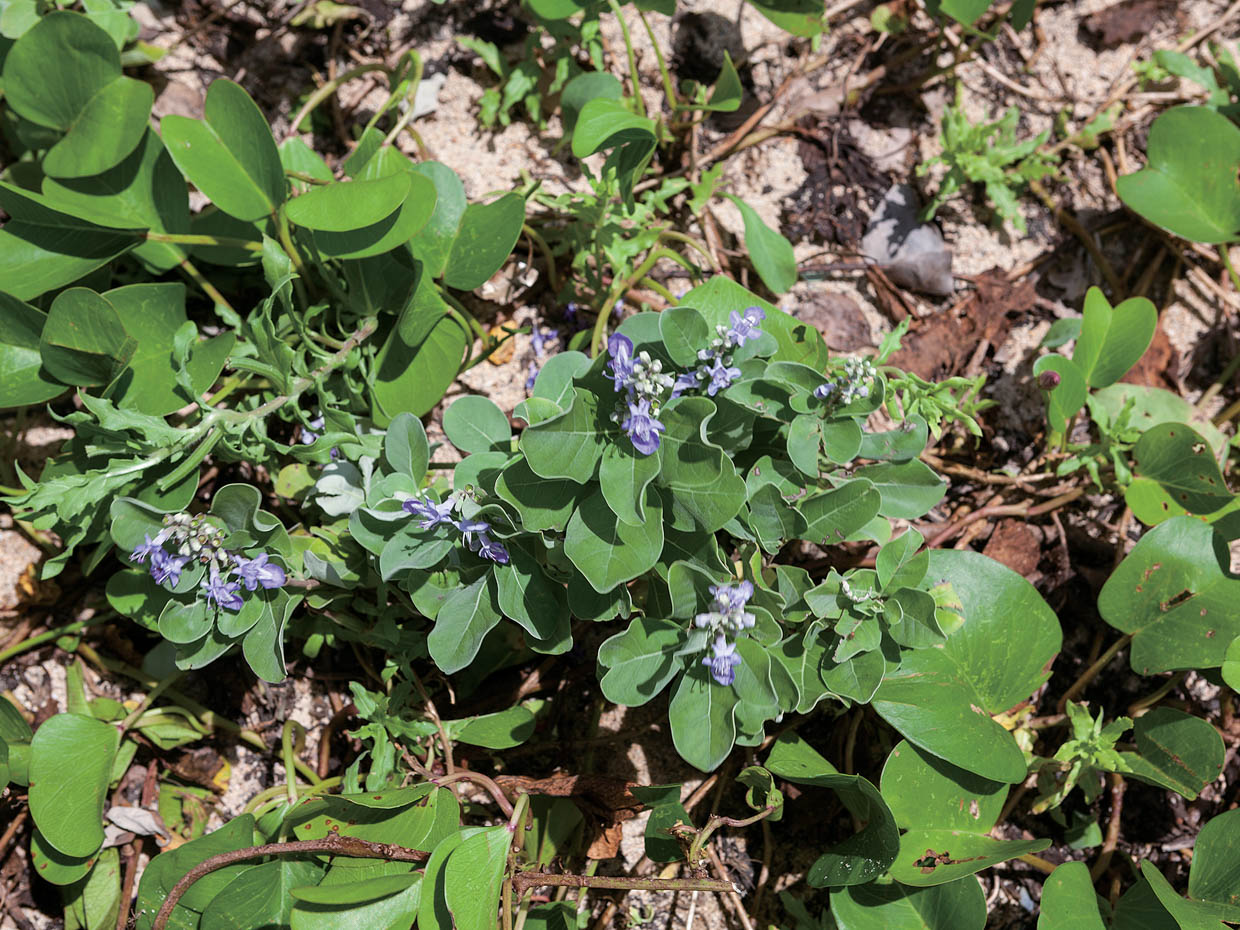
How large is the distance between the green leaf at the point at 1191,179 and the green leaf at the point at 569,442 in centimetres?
181

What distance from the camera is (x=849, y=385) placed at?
1.72 meters

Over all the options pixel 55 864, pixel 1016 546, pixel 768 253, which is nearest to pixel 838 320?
pixel 768 253

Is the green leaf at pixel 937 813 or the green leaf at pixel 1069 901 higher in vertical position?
the green leaf at pixel 937 813

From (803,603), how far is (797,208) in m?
1.34

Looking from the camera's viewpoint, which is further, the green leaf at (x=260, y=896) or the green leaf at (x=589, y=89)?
the green leaf at (x=589, y=89)

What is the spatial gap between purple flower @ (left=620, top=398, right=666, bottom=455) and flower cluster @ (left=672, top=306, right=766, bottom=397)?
0.12 metres

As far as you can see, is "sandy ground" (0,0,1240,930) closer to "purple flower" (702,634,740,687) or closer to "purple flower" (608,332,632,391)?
"purple flower" (608,332,632,391)

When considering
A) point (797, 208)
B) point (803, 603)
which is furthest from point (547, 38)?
point (803, 603)

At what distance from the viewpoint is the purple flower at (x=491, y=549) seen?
1.70m

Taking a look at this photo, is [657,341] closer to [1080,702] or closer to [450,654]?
[450,654]

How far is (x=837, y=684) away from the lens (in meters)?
1.73

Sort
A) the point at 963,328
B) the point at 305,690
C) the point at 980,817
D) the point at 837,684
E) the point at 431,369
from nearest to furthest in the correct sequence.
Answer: the point at 837,684
the point at 980,817
the point at 431,369
the point at 305,690
the point at 963,328

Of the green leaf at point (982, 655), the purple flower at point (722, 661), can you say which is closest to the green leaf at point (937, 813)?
the green leaf at point (982, 655)

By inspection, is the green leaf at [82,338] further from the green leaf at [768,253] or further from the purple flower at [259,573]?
the green leaf at [768,253]
